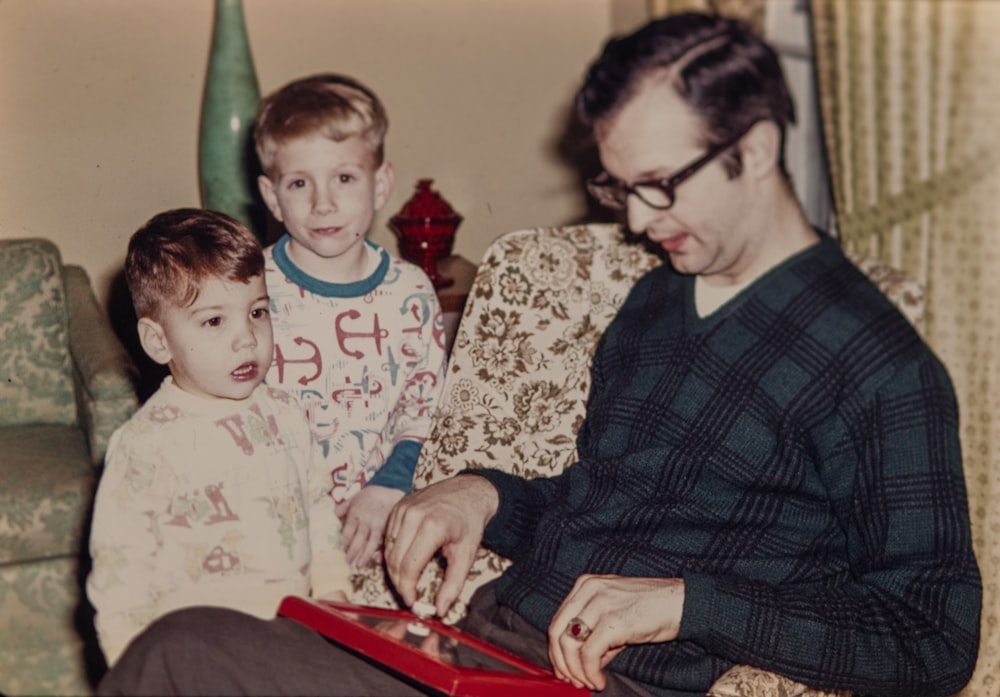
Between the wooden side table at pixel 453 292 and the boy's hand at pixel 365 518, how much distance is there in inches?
20.4

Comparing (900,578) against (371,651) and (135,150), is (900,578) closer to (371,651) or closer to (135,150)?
(371,651)

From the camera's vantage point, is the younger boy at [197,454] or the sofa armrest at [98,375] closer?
the younger boy at [197,454]

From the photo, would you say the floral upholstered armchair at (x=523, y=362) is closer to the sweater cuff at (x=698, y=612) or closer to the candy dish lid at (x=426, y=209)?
the sweater cuff at (x=698, y=612)

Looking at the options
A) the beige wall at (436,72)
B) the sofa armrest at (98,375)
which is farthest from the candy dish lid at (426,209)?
the sofa armrest at (98,375)

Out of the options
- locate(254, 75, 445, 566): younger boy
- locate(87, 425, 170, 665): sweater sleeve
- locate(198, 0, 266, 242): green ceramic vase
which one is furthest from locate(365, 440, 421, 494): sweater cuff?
locate(198, 0, 266, 242): green ceramic vase

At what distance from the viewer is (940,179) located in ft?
4.30

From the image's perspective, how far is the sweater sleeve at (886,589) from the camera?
3.49ft

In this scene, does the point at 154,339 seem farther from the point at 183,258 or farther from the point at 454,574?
the point at 454,574

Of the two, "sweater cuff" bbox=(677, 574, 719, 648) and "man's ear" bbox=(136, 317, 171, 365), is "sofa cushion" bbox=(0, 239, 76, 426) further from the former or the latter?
"sweater cuff" bbox=(677, 574, 719, 648)

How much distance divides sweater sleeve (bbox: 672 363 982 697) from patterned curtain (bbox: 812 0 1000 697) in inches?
11.1

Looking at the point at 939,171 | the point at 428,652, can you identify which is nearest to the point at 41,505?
the point at 428,652

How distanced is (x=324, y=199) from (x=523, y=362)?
327mm

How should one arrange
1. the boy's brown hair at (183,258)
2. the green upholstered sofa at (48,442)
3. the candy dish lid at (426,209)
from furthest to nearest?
the candy dish lid at (426,209) → the green upholstered sofa at (48,442) → the boy's brown hair at (183,258)

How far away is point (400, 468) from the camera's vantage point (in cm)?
143
